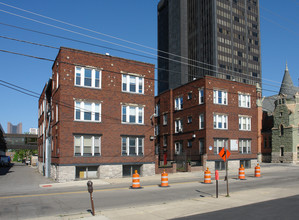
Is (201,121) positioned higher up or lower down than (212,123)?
higher up

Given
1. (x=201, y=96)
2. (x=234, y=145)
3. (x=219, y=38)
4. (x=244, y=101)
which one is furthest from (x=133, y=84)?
(x=219, y=38)

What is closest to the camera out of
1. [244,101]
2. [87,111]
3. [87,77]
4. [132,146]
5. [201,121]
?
[87,111]

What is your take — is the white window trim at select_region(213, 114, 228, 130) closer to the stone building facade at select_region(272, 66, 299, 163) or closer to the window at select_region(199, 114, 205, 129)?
the window at select_region(199, 114, 205, 129)

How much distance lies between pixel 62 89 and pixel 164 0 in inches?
5749

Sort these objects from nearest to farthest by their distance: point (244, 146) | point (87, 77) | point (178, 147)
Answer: point (87, 77)
point (244, 146)
point (178, 147)

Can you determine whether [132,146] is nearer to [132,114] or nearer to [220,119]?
[132,114]

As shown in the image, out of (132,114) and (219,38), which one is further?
(219,38)

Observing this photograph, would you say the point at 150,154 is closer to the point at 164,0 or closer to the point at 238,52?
the point at 238,52

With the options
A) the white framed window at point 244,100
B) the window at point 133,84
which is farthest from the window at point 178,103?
the window at point 133,84

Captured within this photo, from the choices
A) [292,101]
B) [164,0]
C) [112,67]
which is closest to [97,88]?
[112,67]

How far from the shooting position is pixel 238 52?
128250mm

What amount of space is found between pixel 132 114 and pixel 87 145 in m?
5.57

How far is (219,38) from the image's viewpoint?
4872 inches

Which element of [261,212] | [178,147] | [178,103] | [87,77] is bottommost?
[261,212]
